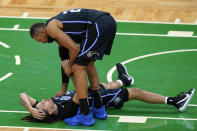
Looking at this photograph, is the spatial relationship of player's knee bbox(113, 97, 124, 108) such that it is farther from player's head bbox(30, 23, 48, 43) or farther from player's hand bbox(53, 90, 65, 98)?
player's head bbox(30, 23, 48, 43)

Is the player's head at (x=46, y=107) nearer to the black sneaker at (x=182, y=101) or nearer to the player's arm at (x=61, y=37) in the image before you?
the player's arm at (x=61, y=37)

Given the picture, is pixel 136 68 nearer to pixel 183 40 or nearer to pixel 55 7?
pixel 183 40

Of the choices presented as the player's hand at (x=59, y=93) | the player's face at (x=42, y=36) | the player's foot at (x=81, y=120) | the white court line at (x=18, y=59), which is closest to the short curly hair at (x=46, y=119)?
the player's foot at (x=81, y=120)

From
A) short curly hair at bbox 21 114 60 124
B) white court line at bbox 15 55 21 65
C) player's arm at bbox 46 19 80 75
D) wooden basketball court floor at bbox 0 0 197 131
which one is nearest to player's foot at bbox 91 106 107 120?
wooden basketball court floor at bbox 0 0 197 131

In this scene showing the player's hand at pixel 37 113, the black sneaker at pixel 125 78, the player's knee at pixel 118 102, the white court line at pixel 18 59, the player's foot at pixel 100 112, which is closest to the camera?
the player's hand at pixel 37 113

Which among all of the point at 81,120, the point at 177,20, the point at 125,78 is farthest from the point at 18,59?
the point at 177,20

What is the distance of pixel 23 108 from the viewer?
438 inches

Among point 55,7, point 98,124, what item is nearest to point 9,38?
point 55,7

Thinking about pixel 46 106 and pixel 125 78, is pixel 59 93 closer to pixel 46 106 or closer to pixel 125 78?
pixel 46 106

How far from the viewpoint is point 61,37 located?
10148 millimetres

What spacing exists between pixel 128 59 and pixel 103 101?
2.78 meters

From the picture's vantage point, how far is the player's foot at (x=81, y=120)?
1041 centimetres

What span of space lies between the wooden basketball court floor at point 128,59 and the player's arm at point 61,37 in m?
1.15

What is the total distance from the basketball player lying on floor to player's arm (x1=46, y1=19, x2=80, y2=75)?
28.7 inches
